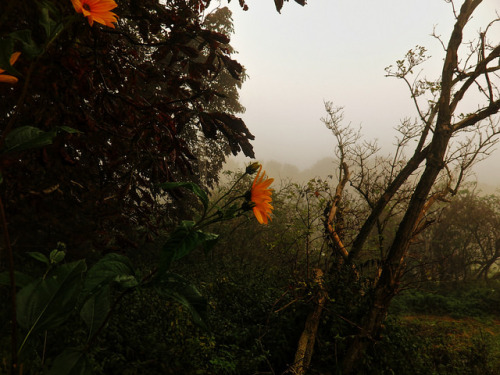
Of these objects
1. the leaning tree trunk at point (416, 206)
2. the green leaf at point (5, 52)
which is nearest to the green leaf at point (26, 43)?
the green leaf at point (5, 52)

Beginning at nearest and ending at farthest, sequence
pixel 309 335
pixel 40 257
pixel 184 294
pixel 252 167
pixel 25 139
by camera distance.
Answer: pixel 25 139 → pixel 184 294 → pixel 40 257 → pixel 252 167 → pixel 309 335

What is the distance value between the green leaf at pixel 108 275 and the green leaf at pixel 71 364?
15cm

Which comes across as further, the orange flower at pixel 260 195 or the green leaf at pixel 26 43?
the orange flower at pixel 260 195

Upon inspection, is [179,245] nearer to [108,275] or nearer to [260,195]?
[108,275]

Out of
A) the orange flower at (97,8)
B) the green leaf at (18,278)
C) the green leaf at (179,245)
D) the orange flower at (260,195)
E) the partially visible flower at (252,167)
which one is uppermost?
the orange flower at (97,8)

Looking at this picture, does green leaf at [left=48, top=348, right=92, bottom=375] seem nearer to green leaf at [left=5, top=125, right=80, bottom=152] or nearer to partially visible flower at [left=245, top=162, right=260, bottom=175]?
green leaf at [left=5, top=125, right=80, bottom=152]

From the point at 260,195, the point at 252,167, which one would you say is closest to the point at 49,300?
the point at 260,195

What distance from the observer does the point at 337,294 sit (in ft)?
16.1

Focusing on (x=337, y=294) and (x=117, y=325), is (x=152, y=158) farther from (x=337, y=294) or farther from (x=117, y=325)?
(x=337, y=294)

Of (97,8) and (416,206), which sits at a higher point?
(416,206)

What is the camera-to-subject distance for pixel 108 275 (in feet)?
2.38

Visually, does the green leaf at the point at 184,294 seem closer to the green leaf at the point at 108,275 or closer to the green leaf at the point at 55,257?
the green leaf at the point at 108,275

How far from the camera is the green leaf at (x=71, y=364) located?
2.23ft

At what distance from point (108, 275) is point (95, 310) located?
7.0 inches
